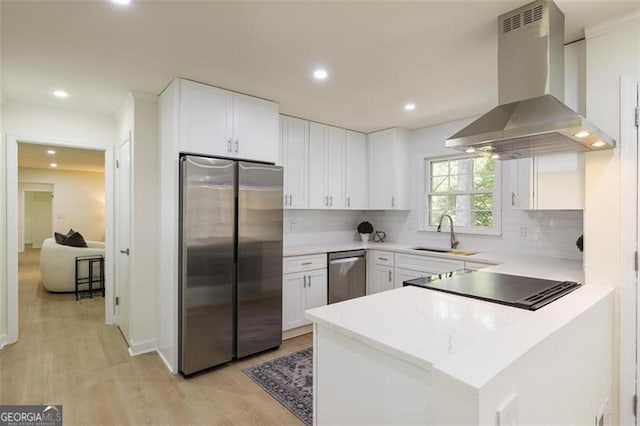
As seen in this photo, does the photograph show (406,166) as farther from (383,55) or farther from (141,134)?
(141,134)

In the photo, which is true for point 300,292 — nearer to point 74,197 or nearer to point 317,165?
point 317,165

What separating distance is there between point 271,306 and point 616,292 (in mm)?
2543

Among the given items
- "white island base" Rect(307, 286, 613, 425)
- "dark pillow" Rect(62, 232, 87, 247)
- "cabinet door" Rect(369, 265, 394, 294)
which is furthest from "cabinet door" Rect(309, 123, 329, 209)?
"dark pillow" Rect(62, 232, 87, 247)

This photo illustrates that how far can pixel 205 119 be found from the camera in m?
2.81

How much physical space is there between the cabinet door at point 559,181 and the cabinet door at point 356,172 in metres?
2.37

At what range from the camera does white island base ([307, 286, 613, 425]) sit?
875 mm

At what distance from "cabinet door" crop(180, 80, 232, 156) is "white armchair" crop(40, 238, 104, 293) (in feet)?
13.1

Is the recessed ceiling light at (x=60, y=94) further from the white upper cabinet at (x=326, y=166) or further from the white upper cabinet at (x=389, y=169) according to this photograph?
the white upper cabinet at (x=389, y=169)

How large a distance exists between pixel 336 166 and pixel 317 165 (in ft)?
1.01

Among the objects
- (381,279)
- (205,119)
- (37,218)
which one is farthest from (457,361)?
(37,218)

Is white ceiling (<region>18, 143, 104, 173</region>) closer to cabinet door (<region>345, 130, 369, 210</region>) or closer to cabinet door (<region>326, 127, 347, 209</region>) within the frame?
cabinet door (<region>326, 127, 347, 209</region>)

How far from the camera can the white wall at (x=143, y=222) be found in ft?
10.1

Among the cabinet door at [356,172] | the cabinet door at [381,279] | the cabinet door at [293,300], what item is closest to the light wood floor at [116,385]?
the cabinet door at [293,300]

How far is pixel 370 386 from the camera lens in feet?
3.93
